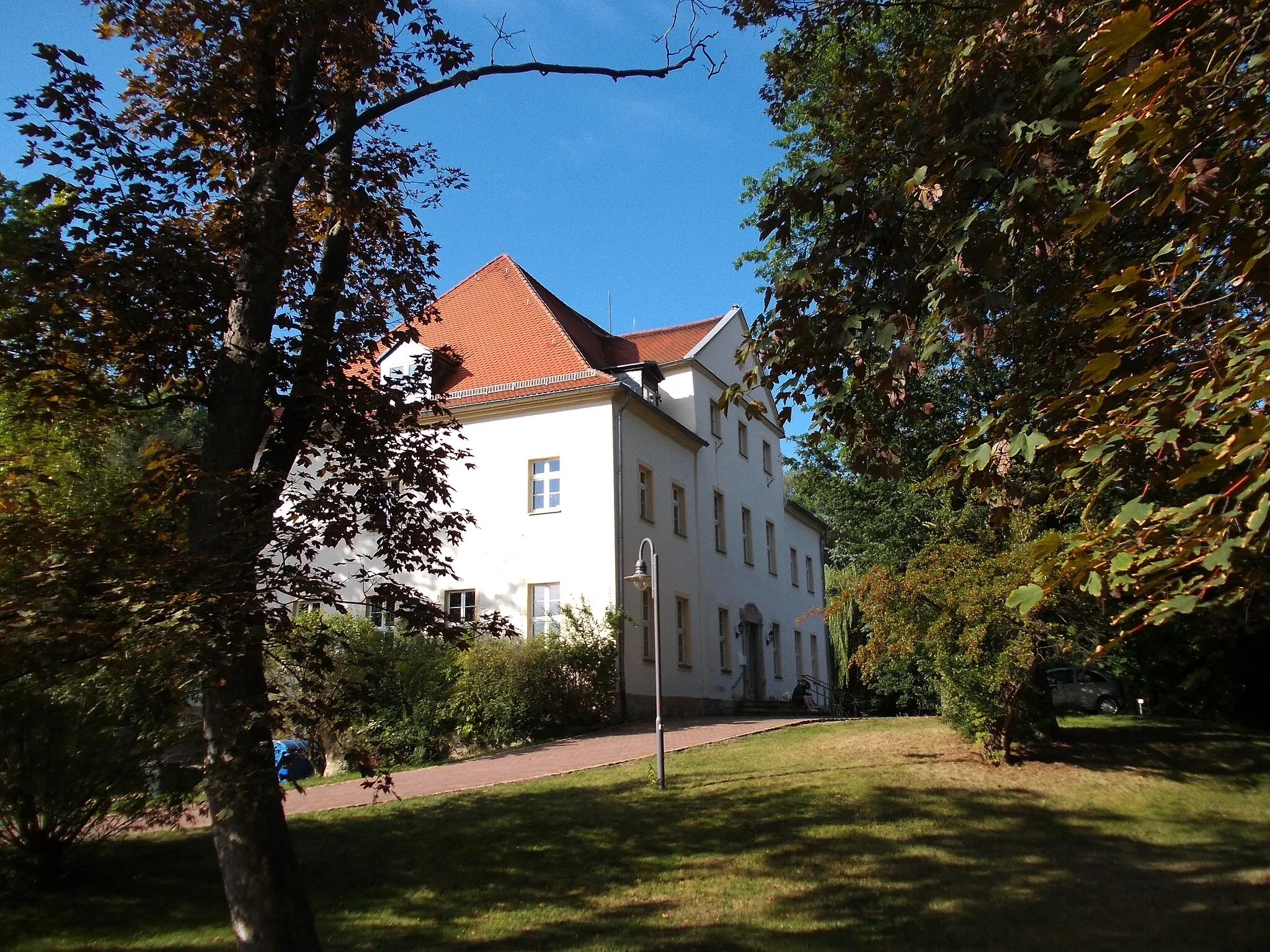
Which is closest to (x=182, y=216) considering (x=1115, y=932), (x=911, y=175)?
(x=911, y=175)

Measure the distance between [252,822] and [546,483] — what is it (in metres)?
17.1

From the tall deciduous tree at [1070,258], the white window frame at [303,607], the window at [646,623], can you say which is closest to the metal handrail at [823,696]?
the window at [646,623]

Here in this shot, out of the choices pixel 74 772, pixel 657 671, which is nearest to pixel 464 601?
pixel 657 671

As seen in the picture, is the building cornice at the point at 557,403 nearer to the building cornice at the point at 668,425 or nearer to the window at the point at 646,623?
the building cornice at the point at 668,425

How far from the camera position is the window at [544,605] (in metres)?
22.0

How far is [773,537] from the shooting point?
32219mm

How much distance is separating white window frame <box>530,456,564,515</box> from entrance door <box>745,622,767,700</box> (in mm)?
8408

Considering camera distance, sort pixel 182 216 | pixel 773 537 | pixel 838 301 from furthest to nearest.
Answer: pixel 773 537 < pixel 182 216 < pixel 838 301

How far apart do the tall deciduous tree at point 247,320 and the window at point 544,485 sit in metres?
14.1

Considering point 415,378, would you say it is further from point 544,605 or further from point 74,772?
point 544,605

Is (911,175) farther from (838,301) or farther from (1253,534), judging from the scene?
(1253,534)

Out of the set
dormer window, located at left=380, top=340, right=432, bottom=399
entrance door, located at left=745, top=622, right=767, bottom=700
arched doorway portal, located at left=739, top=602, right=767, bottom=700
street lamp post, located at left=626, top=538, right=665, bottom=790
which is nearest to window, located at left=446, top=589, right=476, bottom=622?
arched doorway portal, located at left=739, top=602, right=767, bottom=700

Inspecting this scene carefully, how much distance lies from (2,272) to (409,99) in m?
3.15

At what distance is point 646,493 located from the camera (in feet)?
77.6
